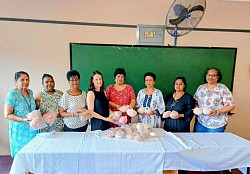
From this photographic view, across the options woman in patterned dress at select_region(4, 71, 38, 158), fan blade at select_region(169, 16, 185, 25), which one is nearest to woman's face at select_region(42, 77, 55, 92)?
woman in patterned dress at select_region(4, 71, 38, 158)

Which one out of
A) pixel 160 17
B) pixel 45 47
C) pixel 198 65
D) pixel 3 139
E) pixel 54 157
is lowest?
pixel 3 139

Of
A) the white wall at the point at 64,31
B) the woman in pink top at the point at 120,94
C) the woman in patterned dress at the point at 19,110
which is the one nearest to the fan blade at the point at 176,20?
the white wall at the point at 64,31

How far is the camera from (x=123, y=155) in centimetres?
153

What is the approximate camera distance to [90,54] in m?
2.72

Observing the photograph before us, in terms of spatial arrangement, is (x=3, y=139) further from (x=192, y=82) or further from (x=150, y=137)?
(x=192, y=82)

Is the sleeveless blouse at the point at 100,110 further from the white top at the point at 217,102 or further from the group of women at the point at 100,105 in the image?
the white top at the point at 217,102

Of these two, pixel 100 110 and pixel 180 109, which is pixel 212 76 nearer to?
pixel 180 109

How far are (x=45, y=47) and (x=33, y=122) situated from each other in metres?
1.36

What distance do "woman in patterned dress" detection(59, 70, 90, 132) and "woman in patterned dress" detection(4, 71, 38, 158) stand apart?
335 millimetres

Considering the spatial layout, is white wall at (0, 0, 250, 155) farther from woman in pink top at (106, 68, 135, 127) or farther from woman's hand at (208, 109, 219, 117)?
woman's hand at (208, 109, 219, 117)

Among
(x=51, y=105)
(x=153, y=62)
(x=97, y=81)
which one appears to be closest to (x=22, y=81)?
(x=51, y=105)

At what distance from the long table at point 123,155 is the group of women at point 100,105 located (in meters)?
0.31

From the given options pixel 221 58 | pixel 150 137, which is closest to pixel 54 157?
pixel 150 137

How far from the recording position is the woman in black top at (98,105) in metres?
2.03
